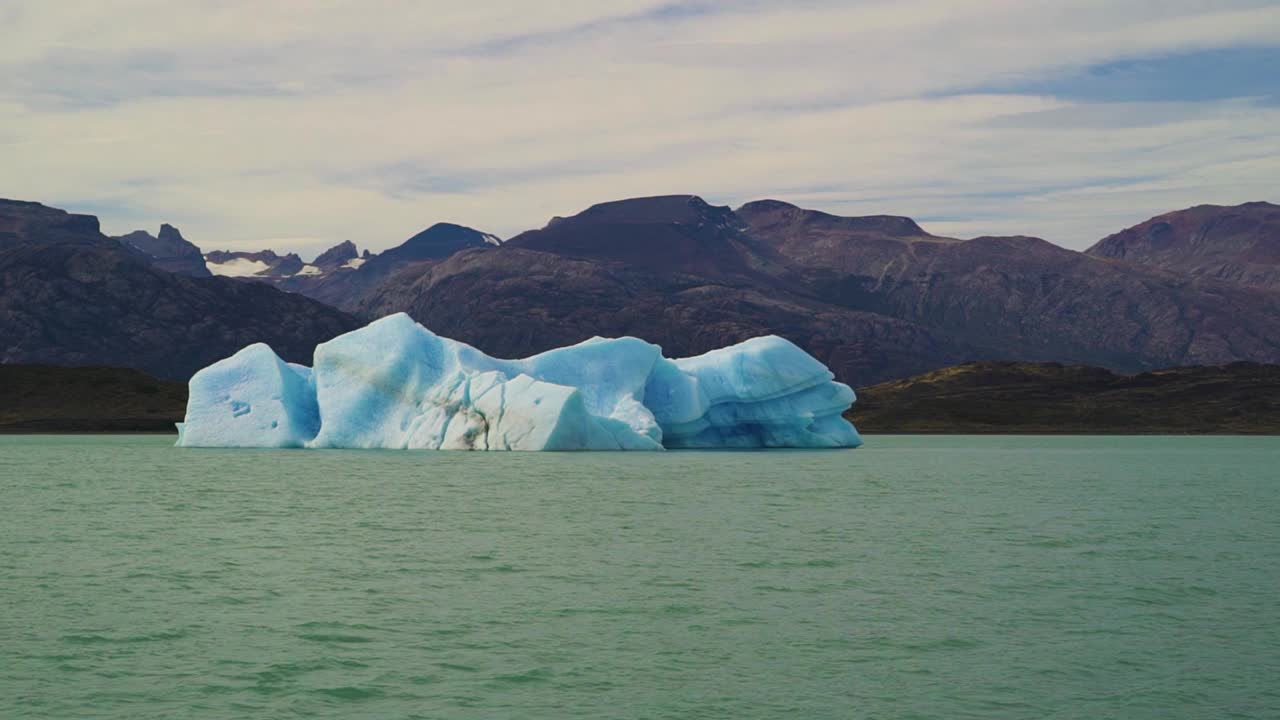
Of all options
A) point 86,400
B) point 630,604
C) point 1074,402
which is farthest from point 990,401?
point 630,604

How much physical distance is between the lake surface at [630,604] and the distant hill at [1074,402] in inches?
3429

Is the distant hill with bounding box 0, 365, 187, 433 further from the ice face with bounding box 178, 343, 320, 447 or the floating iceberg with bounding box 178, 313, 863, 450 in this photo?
the ice face with bounding box 178, 343, 320, 447

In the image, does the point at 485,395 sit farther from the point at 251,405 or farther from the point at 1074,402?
the point at 1074,402

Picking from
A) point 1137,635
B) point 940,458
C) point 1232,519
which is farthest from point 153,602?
point 940,458

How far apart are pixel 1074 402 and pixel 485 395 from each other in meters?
94.8

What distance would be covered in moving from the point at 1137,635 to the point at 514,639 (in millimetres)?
7393

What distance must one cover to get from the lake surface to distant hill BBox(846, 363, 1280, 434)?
87.1 m

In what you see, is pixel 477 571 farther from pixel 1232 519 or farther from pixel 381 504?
pixel 1232 519

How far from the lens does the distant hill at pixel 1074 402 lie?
119500 mm

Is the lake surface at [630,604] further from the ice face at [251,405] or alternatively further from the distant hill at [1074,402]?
the distant hill at [1074,402]

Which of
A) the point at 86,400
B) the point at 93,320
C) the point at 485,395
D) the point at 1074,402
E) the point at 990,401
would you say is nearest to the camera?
the point at 485,395

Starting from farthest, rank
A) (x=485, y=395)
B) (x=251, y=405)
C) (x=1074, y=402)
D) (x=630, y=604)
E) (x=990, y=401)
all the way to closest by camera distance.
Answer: (x=990, y=401)
(x=1074, y=402)
(x=251, y=405)
(x=485, y=395)
(x=630, y=604)

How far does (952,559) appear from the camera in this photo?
2223cm

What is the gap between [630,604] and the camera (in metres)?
17.6
